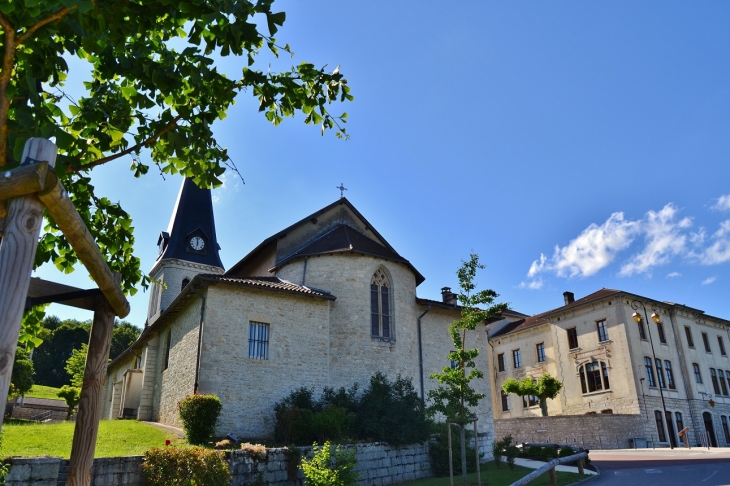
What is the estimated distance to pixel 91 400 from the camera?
197 inches

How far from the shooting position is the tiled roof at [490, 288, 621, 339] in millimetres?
37741

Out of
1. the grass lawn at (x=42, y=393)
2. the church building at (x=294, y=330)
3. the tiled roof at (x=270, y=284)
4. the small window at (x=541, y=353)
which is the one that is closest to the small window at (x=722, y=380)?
the small window at (x=541, y=353)

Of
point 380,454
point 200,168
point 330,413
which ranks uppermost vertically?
point 200,168

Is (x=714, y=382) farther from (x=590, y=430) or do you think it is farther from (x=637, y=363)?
(x=590, y=430)

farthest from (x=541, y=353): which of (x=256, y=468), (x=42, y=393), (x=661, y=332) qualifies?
(x=42, y=393)

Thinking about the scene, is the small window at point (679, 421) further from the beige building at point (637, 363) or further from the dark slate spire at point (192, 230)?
the dark slate spire at point (192, 230)

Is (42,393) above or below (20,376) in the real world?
above

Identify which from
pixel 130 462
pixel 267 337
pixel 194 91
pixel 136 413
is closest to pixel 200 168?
pixel 194 91

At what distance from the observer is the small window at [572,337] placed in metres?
39.4

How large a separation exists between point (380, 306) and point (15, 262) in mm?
19893

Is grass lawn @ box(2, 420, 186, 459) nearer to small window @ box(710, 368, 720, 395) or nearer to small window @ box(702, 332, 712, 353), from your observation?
small window @ box(710, 368, 720, 395)

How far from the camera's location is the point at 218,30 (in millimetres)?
5668

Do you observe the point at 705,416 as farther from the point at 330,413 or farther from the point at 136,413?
the point at 136,413

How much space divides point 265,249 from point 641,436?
2520 cm
